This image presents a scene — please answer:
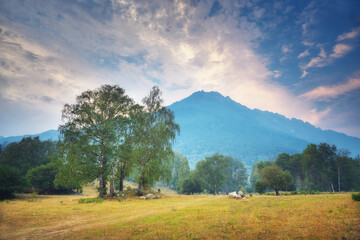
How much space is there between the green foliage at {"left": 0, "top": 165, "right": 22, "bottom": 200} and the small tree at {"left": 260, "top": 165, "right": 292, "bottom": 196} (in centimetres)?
5183

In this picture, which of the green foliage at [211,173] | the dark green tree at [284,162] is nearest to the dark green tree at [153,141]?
the green foliage at [211,173]

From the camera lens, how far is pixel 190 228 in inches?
381

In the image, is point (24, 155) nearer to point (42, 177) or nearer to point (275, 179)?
point (42, 177)

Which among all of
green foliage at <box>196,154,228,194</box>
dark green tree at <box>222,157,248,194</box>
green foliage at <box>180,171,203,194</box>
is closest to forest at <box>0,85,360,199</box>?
green foliage at <box>196,154,228,194</box>

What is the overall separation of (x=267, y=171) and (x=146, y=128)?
32.7 m

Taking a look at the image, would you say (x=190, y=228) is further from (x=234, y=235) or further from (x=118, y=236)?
(x=118, y=236)

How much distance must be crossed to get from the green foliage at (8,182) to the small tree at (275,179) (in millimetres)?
51833

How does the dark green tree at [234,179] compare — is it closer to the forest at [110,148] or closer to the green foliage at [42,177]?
the forest at [110,148]

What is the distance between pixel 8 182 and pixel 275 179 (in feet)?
176

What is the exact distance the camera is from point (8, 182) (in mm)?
26984

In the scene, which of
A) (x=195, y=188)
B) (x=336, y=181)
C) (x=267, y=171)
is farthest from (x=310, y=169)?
(x=195, y=188)

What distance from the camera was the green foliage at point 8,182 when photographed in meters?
26.1

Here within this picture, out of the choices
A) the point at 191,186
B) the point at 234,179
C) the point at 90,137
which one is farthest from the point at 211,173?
the point at 90,137

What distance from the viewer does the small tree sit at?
3906 cm
